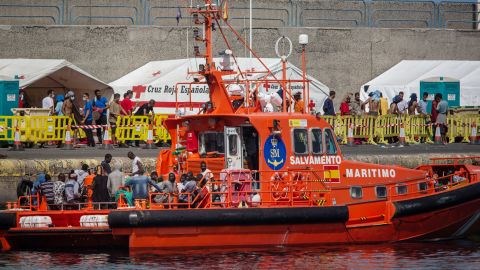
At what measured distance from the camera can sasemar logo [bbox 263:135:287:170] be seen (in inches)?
877

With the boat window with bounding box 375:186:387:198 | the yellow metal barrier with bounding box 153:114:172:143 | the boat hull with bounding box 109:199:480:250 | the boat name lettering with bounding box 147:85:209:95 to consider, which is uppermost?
the boat name lettering with bounding box 147:85:209:95

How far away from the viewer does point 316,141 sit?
74.1 feet

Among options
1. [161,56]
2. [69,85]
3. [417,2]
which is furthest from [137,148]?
[417,2]

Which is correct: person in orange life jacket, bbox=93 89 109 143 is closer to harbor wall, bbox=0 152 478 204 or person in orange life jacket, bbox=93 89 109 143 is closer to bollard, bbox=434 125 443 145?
harbor wall, bbox=0 152 478 204

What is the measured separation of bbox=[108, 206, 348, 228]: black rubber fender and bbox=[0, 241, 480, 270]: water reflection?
0.54 metres

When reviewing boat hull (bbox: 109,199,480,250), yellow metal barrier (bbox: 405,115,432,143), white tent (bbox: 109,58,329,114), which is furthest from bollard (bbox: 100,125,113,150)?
boat hull (bbox: 109,199,480,250)

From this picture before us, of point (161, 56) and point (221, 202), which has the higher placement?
point (161, 56)

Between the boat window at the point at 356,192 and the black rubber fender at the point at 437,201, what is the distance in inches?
28.0

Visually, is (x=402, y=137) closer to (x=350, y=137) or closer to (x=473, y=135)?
(x=350, y=137)

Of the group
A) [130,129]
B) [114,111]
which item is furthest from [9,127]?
[130,129]

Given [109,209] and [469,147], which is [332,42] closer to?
[469,147]

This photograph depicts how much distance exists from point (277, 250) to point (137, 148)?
1100 centimetres

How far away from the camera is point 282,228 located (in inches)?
863

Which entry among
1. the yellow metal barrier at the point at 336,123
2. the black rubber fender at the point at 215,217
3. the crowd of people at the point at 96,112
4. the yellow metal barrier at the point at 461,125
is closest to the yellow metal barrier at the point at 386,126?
the yellow metal barrier at the point at 336,123
